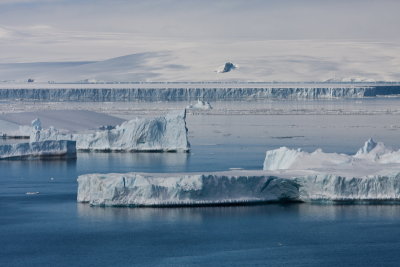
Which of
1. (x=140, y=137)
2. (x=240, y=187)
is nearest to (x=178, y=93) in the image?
(x=140, y=137)

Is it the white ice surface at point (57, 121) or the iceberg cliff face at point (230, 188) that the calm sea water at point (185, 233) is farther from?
the white ice surface at point (57, 121)

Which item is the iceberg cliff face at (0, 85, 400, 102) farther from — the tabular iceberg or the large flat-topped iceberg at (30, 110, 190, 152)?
the tabular iceberg

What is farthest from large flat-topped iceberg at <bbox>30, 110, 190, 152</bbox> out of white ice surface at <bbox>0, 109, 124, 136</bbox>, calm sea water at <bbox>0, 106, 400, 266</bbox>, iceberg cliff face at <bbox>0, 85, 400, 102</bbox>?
iceberg cliff face at <bbox>0, 85, 400, 102</bbox>

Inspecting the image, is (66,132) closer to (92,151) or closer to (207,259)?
(92,151)

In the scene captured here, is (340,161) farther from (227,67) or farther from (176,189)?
(227,67)

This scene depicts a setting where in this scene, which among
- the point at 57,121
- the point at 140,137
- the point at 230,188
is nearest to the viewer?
the point at 230,188

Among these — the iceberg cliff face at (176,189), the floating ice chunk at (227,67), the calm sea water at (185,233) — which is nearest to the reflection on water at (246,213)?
the calm sea water at (185,233)

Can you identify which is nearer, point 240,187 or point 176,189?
point 176,189
